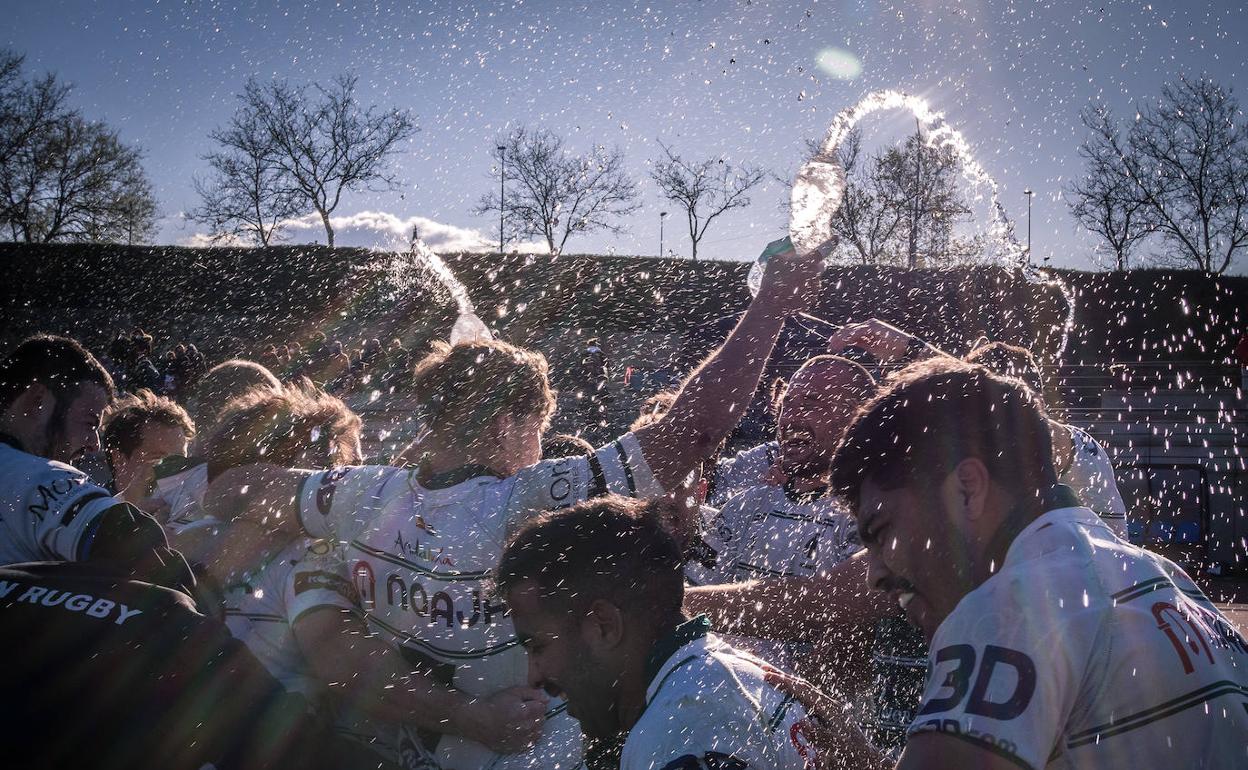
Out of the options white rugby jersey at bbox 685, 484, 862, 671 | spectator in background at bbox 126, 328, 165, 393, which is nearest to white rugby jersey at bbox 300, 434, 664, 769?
white rugby jersey at bbox 685, 484, 862, 671

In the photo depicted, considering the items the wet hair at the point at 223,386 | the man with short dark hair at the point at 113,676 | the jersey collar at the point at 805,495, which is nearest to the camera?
the man with short dark hair at the point at 113,676

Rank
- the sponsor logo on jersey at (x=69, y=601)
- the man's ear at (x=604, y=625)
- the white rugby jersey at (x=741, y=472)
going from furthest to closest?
the white rugby jersey at (x=741, y=472) < the man's ear at (x=604, y=625) < the sponsor logo on jersey at (x=69, y=601)

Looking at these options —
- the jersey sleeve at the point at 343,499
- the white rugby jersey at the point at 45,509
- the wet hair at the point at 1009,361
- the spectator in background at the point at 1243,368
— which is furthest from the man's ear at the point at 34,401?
the spectator in background at the point at 1243,368

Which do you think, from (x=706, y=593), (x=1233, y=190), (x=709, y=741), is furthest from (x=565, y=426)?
(x=1233, y=190)

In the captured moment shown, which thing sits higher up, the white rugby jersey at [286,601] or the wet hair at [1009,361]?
the wet hair at [1009,361]

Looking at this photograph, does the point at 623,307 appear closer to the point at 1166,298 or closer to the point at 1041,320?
the point at 1041,320

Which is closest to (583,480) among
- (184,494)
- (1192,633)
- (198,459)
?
(1192,633)

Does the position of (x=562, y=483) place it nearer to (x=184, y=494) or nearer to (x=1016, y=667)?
(x=1016, y=667)

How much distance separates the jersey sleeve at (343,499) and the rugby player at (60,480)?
39 cm

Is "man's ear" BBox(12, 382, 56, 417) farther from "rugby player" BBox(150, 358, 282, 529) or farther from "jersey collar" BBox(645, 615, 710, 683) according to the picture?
"jersey collar" BBox(645, 615, 710, 683)

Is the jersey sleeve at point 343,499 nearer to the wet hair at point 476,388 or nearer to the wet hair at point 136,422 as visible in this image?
the wet hair at point 476,388

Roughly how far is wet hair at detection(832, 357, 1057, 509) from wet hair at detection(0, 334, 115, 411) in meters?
3.18

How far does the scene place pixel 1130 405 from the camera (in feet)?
40.3

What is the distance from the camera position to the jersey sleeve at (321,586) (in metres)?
2.70
